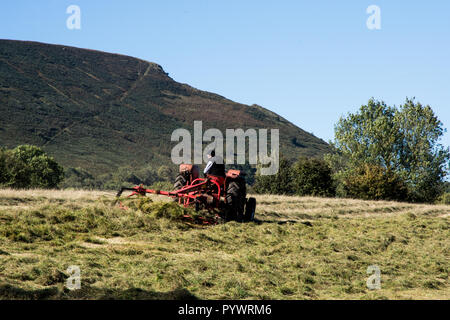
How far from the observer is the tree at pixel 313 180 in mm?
39312

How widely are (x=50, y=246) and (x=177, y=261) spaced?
2.73 meters

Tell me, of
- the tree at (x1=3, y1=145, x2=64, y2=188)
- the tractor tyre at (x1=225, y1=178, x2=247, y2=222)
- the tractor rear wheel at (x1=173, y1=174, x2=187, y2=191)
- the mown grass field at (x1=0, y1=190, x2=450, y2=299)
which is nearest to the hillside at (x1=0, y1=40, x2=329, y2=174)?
the tree at (x1=3, y1=145, x2=64, y2=188)

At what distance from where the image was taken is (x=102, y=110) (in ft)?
394

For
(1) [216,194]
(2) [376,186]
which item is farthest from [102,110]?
(1) [216,194]

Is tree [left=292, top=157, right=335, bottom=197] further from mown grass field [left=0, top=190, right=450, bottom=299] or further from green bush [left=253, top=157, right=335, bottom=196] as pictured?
mown grass field [left=0, top=190, right=450, bottom=299]

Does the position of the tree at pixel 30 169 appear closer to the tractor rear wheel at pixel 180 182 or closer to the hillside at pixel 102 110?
the tractor rear wheel at pixel 180 182

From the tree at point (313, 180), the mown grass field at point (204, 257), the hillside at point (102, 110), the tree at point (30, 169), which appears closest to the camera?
the mown grass field at point (204, 257)

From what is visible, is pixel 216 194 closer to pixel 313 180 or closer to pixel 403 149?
pixel 313 180

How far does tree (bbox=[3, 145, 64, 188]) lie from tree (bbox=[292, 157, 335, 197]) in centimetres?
1986

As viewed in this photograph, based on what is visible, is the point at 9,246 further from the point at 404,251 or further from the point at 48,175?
the point at 48,175

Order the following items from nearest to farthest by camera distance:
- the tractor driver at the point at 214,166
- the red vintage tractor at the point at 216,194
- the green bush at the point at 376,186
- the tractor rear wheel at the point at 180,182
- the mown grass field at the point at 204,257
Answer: the mown grass field at the point at 204,257
the red vintage tractor at the point at 216,194
the tractor driver at the point at 214,166
the tractor rear wheel at the point at 180,182
the green bush at the point at 376,186

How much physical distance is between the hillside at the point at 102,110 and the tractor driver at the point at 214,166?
65.0m

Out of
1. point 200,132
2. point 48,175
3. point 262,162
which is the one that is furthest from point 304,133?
point 48,175

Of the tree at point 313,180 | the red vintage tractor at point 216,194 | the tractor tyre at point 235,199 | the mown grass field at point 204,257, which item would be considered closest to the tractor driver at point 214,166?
the red vintage tractor at point 216,194
